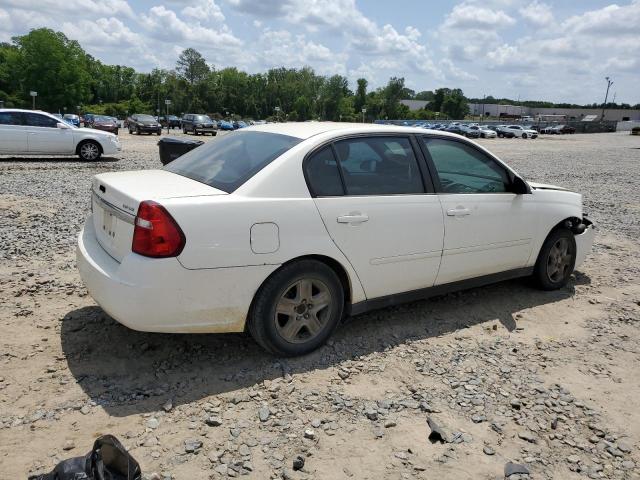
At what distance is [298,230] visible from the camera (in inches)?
138

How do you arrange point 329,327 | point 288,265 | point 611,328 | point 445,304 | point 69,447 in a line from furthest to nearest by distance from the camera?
point 445,304
point 611,328
point 329,327
point 288,265
point 69,447

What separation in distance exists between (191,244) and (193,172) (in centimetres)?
96

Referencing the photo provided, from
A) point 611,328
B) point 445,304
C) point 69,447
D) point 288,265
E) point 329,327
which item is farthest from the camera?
point 445,304

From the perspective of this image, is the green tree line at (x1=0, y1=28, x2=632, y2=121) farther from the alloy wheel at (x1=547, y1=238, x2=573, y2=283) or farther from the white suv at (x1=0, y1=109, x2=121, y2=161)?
the alloy wheel at (x1=547, y1=238, x2=573, y2=283)

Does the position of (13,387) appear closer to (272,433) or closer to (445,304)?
(272,433)

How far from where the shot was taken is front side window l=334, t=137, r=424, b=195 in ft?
12.8

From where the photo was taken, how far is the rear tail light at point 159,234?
3.14m

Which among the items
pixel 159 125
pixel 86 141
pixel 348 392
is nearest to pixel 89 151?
pixel 86 141

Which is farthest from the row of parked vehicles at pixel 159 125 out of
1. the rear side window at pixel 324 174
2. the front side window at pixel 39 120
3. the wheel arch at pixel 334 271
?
the wheel arch at pixel 334 271

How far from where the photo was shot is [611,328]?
4637mm

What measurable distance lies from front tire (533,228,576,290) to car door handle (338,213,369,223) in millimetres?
2313

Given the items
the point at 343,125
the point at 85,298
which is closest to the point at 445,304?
the point at 343,125

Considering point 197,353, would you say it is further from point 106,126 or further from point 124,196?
point 106,126

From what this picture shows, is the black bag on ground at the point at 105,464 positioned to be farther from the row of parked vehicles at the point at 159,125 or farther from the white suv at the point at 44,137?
the row of parked vehicles at the point at 159,125
